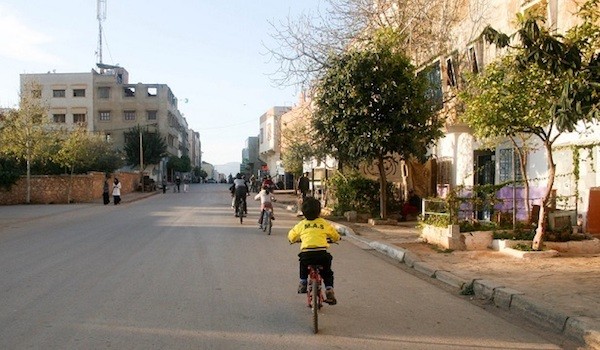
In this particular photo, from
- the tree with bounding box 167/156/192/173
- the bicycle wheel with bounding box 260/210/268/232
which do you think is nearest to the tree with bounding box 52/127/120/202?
the bicycle wheel with bounding box 260/210/268/232

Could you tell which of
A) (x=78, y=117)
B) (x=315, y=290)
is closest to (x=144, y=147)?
(x=78, y=117)

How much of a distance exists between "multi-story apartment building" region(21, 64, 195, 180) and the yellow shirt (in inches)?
2933

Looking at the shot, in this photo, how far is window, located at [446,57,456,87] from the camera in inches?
854

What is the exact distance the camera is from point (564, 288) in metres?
8.41

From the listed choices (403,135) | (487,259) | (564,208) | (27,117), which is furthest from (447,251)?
(27,117)

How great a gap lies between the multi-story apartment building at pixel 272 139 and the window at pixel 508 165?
4615 centimetres

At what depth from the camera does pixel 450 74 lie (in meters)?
22.1

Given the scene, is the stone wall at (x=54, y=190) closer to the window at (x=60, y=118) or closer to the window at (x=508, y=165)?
the window at (x=508, y=165)

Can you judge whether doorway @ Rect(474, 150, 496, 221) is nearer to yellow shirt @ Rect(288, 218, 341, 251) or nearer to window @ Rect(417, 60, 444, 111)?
window @ Rect(417, 60, 444, 111)

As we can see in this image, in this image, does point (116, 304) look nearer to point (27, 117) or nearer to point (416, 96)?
point (416, 96)

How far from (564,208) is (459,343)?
8.70 metres

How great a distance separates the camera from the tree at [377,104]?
19.0m

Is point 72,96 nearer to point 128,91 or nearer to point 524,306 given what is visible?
point 128,91

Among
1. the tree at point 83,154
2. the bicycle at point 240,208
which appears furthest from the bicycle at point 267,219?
the tree at point 83,154
